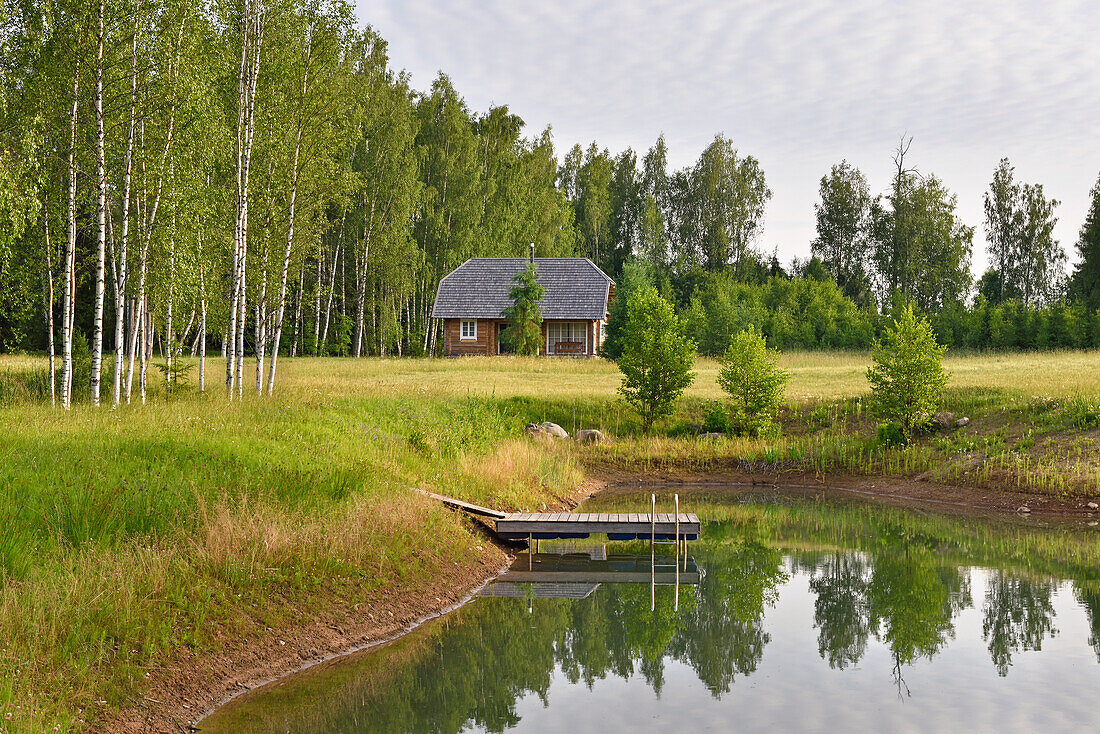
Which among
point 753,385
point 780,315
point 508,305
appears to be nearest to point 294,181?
point 753,385

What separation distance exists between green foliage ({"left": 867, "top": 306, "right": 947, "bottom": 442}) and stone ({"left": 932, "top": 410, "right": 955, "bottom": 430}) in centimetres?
32

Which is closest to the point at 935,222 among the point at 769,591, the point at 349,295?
the point at 349,295

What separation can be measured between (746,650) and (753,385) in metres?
16.1

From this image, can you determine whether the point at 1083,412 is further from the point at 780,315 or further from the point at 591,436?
the point at 780,315

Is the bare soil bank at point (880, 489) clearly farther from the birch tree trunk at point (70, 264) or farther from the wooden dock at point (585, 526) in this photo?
the birch tree trunk at point (70, 264)

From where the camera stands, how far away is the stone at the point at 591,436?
26.2 meters

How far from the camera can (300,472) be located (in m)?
13.5

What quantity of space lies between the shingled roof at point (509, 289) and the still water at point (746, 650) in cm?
3320

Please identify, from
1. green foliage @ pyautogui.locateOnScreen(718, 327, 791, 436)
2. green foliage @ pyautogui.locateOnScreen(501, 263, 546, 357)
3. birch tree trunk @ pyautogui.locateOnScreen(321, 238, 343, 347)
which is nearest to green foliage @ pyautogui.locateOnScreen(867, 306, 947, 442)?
green foliage @ pyautogui.locateOnScreen(718, 327, 791, 436)

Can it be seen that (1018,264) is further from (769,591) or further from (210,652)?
(210,652)

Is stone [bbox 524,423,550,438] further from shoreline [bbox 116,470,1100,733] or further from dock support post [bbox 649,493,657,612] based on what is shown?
dock support post [bbox 649,493,657,612]

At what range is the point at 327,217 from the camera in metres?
50.2

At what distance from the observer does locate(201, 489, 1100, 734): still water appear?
8.80 metres

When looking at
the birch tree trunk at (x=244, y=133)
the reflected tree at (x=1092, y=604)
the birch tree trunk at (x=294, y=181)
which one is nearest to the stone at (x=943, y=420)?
the reflected tree at (x=1092, y=604)
